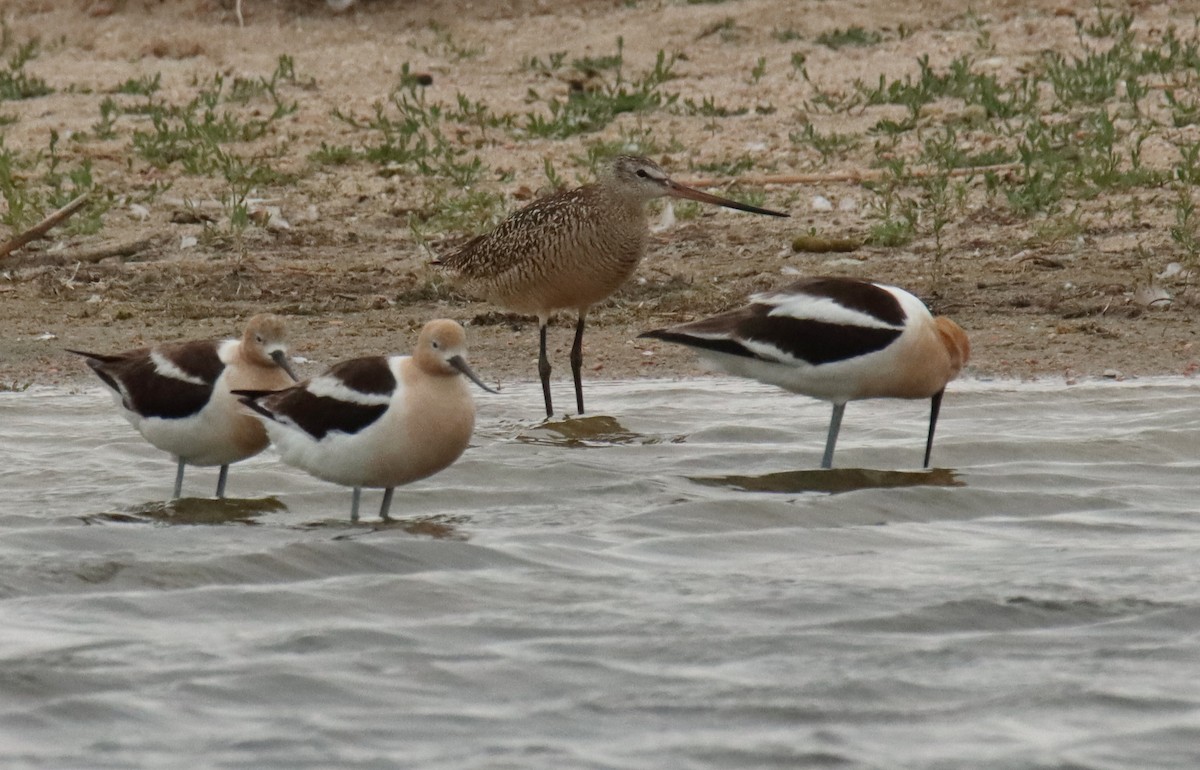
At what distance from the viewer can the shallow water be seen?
17.0ft

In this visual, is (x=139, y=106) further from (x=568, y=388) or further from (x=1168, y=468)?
(x=1168, y=468)

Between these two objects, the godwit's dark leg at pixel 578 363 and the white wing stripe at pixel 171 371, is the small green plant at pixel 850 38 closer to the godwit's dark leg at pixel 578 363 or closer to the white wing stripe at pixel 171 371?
the godwit's dark leg at pixel 578 363

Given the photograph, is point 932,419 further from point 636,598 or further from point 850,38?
point 850,38

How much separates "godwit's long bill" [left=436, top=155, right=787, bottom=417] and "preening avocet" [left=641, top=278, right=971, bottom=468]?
1130mm

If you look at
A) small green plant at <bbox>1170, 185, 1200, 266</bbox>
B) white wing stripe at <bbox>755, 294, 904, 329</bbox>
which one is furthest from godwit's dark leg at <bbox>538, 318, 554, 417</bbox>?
small green plant at <bbox>1170, 185, 1200, 266</bbox>

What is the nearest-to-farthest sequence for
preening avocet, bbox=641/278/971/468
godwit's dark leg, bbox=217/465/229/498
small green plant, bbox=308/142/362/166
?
godwit's dark leg, bbox=217/465/229/498
preening avocet, bbox=641/278/971/468
small green plant, bbox=308/142/362/166

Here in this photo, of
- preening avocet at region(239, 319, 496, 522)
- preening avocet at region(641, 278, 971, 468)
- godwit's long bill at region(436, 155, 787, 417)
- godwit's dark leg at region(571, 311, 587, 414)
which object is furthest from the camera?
godwit's long bill at region(436, 155, 787, 417)

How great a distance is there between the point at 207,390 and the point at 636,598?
1.87 m

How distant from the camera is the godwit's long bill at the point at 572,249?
30.3 ft

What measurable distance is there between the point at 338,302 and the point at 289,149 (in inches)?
94.6

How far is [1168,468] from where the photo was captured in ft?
26.6

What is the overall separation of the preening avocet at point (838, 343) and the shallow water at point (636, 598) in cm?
37

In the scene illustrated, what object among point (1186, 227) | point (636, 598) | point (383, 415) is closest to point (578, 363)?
point (383, 415)

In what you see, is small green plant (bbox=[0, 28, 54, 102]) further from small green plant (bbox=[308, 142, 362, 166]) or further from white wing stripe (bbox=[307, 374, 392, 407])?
white wing stripe (bbox=[307, 374, 392, 407])
